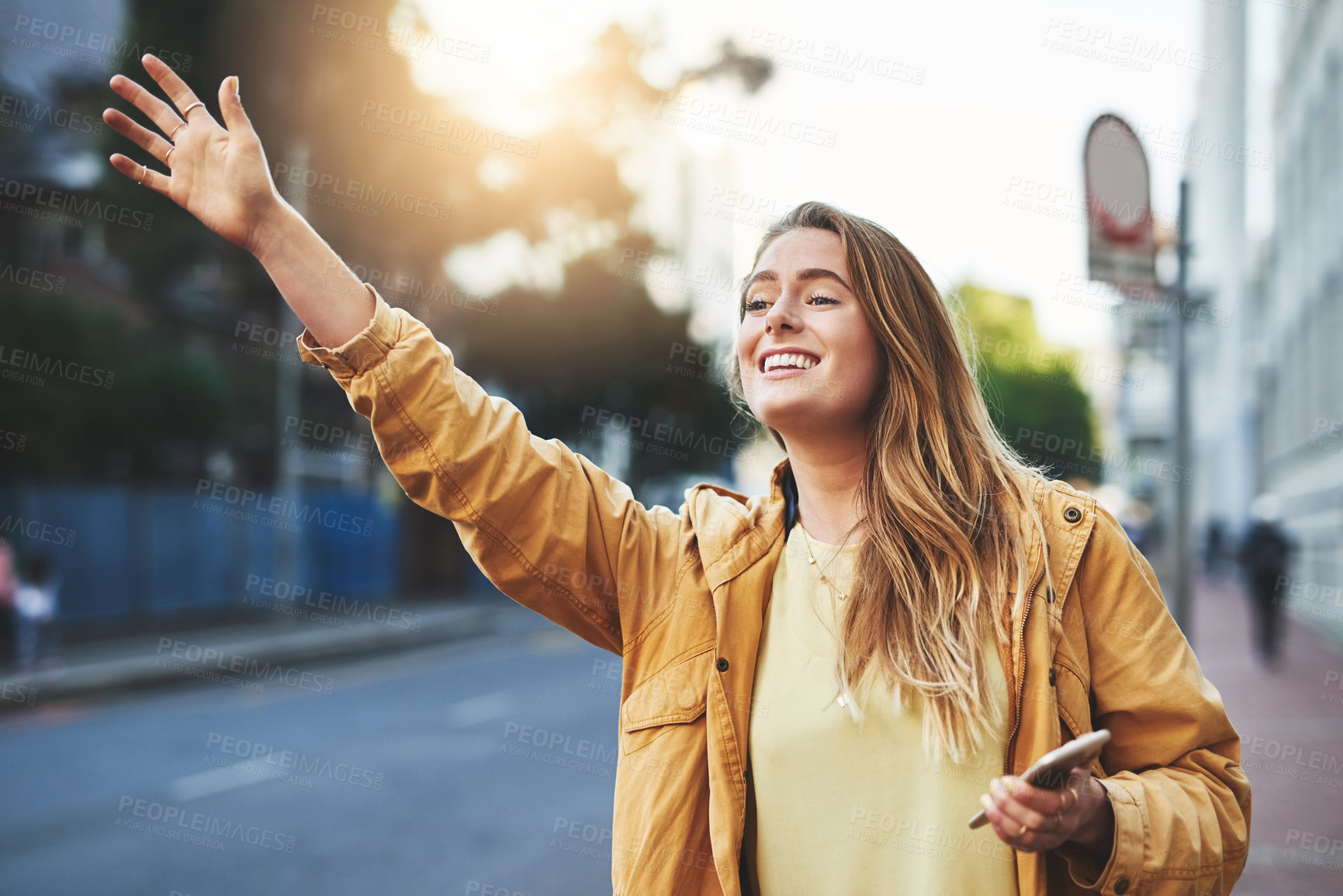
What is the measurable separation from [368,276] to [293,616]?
244 inches

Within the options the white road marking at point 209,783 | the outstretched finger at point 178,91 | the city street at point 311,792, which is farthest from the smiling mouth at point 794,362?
the white road marking at point 209,783

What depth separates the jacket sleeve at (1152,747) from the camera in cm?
169

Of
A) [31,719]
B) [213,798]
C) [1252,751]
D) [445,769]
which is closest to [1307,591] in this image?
[1252,751]

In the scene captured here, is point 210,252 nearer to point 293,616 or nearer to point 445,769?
point 293,616

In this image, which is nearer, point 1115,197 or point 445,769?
point 1115,197

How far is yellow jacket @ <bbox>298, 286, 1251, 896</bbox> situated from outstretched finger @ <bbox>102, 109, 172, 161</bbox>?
1.32ft

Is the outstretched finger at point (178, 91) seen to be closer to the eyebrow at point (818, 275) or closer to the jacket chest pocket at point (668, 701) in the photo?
the eyebrow at point (818, 275)

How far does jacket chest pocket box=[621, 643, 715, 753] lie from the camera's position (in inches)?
71.8

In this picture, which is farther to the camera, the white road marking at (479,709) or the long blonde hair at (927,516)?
the white road marking at (479,709)

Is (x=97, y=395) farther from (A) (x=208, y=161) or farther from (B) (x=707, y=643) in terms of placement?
(B) (x=707, y=643)

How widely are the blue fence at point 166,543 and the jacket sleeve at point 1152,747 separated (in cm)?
1561

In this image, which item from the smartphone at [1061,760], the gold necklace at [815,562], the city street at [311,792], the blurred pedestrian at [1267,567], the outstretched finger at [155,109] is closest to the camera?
the smartphone at [1061,760]

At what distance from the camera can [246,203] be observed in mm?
1747

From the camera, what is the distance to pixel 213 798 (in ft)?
23.1
